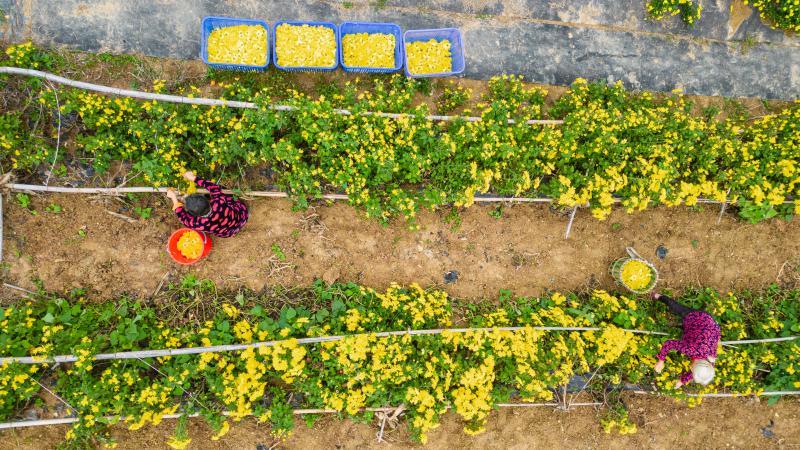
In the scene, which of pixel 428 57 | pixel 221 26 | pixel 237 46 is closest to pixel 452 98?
pixel 428 57

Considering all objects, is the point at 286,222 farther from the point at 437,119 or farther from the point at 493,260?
the point at 493,260

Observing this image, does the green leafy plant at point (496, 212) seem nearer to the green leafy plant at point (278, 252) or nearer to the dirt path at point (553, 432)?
the dirt path at point (553, 432)

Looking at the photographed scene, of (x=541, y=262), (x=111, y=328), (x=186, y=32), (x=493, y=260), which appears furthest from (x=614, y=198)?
(x=111, y=328)

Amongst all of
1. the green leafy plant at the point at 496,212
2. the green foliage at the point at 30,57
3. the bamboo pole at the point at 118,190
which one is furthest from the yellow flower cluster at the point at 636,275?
the green foliage at the point at 30,57

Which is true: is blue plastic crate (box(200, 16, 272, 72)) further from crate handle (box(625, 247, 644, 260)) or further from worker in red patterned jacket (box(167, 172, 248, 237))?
crate handle (box(625, 247, 644, 260))

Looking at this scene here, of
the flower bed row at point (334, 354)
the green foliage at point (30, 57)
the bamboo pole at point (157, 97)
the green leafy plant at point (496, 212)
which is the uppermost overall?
the green foliage at point (30, 57)
